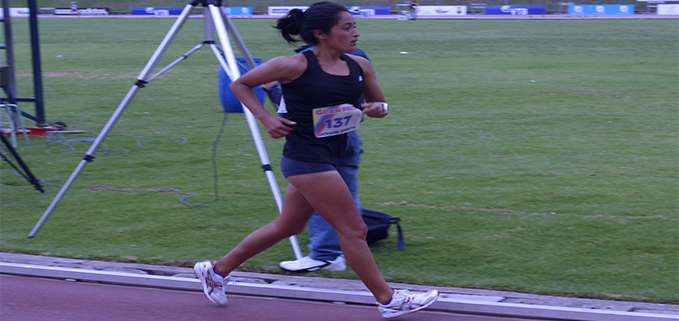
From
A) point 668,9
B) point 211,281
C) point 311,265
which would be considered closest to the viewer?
point 211,281

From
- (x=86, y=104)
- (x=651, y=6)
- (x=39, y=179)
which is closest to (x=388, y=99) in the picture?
(x=86, y=104)

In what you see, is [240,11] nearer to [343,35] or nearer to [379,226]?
[379,226]

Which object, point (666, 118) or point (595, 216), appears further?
point (666, 118)

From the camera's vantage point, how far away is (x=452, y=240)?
573 cm

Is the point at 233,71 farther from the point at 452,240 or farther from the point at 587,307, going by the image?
the point at 587,307

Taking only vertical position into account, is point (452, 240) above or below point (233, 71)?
below

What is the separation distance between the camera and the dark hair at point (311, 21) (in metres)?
3.89

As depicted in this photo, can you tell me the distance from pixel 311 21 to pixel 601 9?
61185 mm

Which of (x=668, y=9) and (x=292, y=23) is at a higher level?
(x=292, y=23)

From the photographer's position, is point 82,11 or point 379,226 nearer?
point 379,226

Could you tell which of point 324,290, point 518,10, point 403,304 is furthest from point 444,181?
point 518,10

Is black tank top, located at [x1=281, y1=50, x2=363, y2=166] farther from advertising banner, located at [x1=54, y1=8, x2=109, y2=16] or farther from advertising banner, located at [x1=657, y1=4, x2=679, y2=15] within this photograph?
advertising banner, located at [x1=54, y1=8, x2=109, y2=16]

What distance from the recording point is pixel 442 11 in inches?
2443

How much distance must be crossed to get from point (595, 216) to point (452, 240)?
4.93ft
